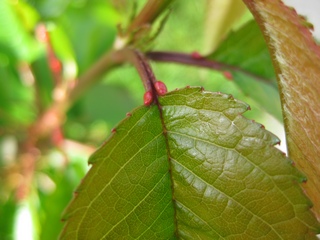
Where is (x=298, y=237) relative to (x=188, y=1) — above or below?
below

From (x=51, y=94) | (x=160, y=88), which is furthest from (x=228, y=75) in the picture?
(x=51, y=94)

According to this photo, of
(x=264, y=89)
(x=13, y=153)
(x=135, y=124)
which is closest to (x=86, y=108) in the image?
(x=13, y=153)

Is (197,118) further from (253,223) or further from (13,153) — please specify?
(13,153)

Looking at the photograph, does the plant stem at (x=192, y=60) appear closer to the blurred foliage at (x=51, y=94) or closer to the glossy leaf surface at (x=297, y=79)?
the blurred foliage at (x=51, y=94)

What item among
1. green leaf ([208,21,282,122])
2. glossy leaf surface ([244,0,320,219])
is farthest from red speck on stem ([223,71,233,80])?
glossy leaf surface ([244,0,320,219])

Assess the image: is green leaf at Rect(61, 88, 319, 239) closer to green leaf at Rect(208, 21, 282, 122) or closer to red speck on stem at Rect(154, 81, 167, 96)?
red speck on stem at Rect(154, 81, 167, 96)

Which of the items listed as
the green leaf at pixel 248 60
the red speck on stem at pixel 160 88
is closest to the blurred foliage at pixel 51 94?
the green leaf at pixel 248 60
